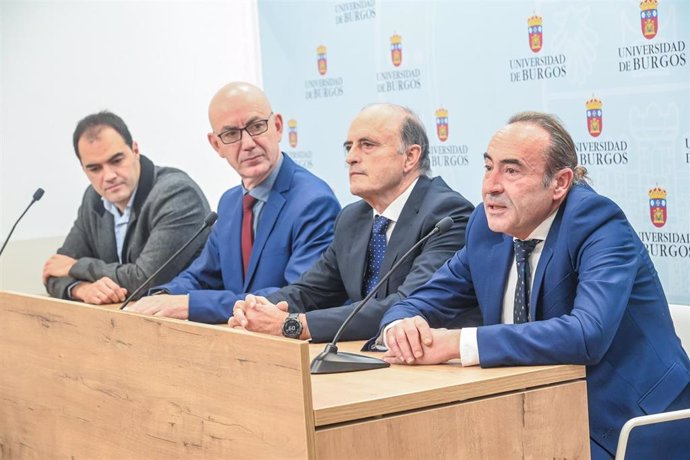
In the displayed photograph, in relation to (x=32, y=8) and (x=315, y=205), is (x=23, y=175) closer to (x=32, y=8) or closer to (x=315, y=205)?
(x=32, y=8)

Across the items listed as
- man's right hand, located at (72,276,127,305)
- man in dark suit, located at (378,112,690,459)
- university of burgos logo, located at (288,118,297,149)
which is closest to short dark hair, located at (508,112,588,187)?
man in dark suit, located at (378,112,690,459)

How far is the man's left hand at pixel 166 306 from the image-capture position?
385 cm

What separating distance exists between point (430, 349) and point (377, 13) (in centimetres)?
265

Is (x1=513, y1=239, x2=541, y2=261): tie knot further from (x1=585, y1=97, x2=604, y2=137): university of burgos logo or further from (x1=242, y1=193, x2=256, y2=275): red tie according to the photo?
(x1=242, y1=193, x2=256, y2=275): red tie

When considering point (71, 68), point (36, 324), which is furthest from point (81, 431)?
point (71, 68)

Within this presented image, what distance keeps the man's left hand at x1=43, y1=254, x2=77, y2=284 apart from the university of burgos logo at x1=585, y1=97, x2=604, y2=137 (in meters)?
2.35

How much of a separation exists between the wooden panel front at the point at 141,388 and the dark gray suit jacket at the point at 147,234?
3.86 feet

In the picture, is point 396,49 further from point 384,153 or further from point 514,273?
point 514,273

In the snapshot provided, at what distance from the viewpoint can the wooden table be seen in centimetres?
224

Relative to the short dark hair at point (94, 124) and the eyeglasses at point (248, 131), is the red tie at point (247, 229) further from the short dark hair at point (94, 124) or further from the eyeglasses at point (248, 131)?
the short dark hair at point (94, 124)

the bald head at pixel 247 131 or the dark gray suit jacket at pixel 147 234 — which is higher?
the bald head at pixel 247 131

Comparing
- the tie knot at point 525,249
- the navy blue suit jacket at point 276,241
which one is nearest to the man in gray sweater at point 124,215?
the navy blue suit jacket at point 276,241

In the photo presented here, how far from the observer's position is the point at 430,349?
8.83 feet

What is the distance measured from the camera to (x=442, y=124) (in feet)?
15.3
